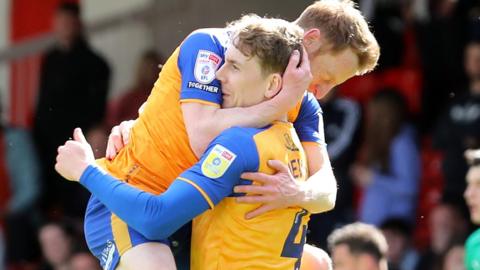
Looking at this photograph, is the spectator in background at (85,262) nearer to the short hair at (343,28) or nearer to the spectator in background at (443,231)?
the spectator in background at (443,231)

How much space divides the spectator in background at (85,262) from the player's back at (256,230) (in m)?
5.42

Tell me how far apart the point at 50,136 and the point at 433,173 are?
10.0 ft

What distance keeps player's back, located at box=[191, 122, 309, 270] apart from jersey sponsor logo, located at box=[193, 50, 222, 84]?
23 cm

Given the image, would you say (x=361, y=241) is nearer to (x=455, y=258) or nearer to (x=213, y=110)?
(x=455, y=258)

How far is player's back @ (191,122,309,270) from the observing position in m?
5.26

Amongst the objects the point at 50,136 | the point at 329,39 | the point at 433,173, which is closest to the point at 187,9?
the point at 50,136

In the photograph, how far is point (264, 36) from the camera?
5184 millimetres

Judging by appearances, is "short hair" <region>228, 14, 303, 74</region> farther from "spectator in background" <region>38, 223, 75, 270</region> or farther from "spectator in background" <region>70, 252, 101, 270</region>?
"spectator in background" <region>38, 223, 75, 270</region>

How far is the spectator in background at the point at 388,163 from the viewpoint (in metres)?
10.4

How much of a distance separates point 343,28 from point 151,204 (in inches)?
38.8

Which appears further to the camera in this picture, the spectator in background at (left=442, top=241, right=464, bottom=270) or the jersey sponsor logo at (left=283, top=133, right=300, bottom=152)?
the spectator in background at (left=442, top=241, right=464, bottom=270)

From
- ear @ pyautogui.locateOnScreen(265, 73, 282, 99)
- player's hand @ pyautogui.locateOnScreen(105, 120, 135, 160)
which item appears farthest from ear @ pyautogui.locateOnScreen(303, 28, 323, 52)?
player's hand @ pyautogui.locateOnScreen(105, 120, 135, 160)

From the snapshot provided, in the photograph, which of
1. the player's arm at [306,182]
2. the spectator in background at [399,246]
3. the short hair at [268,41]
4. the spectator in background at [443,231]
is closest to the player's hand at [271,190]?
the player's arm at [306,182]

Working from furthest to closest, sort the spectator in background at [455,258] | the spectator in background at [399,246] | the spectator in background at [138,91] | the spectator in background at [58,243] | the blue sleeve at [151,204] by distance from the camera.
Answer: the spectator in background at [138,91] < the spectator in background at [58,243] < the spectator in background at [399,246] < the spectator in background at [455,258] < the blue sleeve at [151,204]
